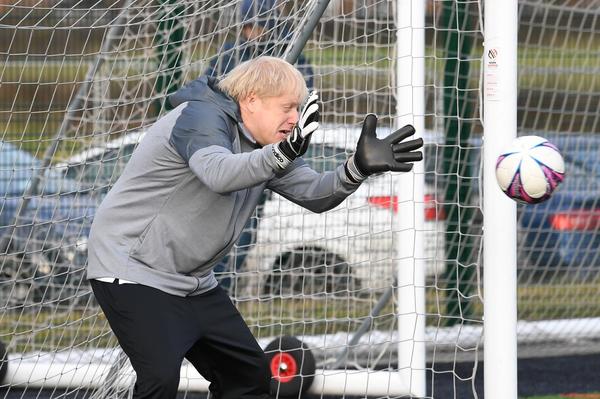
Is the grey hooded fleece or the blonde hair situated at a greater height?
the blonde hair

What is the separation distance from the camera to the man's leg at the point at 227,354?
3.83 meters

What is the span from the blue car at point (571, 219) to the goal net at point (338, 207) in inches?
0.5

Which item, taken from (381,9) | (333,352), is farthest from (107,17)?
(333,352)

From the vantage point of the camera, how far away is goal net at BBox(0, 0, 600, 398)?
5.28 m

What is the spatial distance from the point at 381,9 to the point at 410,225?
1.53 metres

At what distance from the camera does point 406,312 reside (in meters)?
5.22

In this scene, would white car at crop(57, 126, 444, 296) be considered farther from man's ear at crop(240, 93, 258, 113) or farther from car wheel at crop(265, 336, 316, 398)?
man's ear at crop(240, 93, 258, 113)

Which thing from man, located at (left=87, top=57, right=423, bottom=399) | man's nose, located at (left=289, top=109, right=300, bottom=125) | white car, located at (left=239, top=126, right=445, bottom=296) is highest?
man's nose, located at (left=289, top=109, right=300, bottom=125)

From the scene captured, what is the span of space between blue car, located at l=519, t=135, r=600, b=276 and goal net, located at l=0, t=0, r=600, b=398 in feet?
0.04

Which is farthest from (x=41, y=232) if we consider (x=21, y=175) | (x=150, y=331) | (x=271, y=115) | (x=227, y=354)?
(x=271, y=115)

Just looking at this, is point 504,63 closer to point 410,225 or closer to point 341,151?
point 410,225

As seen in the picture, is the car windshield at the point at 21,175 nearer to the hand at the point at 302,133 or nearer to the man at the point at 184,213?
the man at the point at 184,213

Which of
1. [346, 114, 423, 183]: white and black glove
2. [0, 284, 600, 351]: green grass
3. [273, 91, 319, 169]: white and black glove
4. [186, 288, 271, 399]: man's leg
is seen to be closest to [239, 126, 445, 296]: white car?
[0, 284, 600, 351]: green grass

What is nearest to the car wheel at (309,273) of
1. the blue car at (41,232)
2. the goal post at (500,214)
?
the blue car at (41,232)
